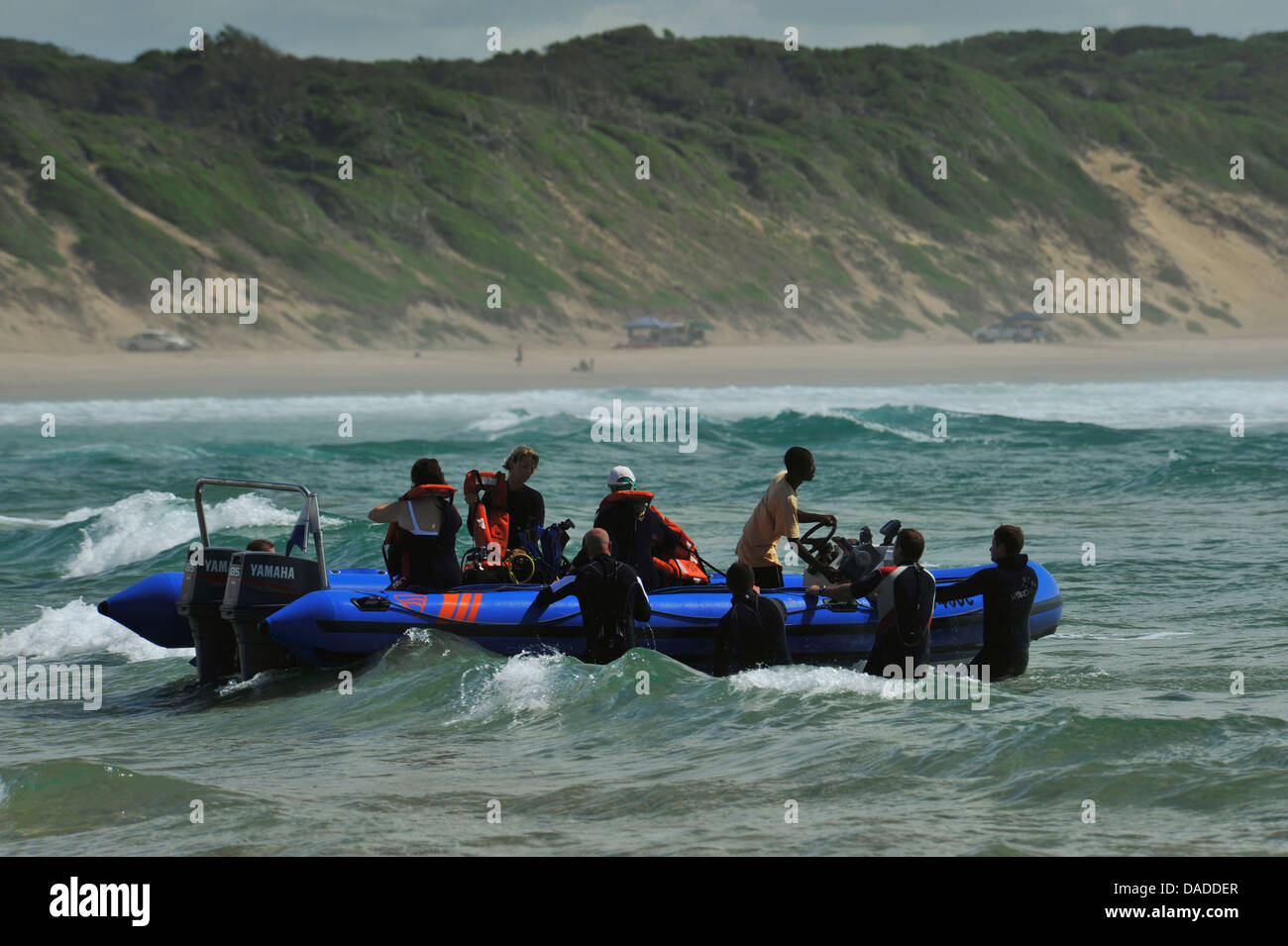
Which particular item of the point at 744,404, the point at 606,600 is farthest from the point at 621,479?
the point at 744,404

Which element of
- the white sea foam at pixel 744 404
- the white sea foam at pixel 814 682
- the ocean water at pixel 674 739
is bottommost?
the ocean water at pixel 674 739

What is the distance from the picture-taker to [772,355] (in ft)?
186

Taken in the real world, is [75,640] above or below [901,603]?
below

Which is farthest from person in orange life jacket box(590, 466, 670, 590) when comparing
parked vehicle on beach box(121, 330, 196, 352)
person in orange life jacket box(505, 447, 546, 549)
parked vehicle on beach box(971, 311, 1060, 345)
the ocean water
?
parked vehicle on beach box(971, 311, 1060, 345)

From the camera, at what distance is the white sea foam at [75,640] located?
38.8 ft

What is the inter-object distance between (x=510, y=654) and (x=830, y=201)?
7356 centimetres

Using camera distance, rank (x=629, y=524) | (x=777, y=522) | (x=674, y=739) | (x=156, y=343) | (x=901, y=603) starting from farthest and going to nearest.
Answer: (x=156, y=343)
(x=629, y=524)
(x=777, y=522)
(x=901, y=603)
(x=674, y=739)

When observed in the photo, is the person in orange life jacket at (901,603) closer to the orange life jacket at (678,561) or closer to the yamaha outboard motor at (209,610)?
the orange life jacket at (678,561)

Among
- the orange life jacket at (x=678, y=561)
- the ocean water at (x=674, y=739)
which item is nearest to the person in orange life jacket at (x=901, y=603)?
the ocean water at (x=674, y=739)

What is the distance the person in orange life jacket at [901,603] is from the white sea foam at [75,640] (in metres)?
5.33

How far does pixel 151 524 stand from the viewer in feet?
56.7

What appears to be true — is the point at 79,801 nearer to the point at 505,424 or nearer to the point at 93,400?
the point at 505,424

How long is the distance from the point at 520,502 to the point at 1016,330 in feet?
203

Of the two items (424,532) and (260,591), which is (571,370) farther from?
(260,591)
